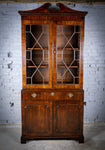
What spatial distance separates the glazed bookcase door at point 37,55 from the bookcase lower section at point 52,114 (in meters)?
0.18

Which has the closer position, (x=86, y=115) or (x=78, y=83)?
(x=78, y=83)

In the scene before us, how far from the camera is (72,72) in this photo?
8.08 ft

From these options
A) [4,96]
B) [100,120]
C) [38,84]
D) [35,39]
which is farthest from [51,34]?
[100,120]

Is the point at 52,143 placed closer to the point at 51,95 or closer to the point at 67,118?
the point at 67,118

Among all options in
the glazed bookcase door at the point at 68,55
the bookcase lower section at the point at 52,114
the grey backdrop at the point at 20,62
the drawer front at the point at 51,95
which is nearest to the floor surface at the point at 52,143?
the bookcase lower section at the point at 52,114

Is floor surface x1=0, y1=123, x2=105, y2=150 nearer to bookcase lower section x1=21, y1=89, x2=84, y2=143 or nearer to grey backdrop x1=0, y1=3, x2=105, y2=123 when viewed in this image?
bookcase lower section x1=21, y1=89, x2=84, y2=143

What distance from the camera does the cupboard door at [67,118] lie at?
2.44m

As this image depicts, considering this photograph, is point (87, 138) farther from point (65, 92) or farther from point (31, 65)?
point (31, 65)

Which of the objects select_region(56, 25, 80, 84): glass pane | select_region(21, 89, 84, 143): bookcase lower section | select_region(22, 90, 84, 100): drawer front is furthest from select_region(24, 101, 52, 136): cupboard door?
select_region(56, 25, 80, 84): glass pane

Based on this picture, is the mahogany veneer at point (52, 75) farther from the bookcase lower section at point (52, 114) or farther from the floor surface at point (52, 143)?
the floor surface at point (52, 143)

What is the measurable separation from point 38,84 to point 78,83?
62 centimetres

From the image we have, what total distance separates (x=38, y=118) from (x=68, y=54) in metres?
1.11

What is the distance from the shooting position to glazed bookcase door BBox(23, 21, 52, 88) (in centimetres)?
235

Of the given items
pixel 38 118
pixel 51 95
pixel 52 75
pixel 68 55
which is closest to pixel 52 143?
pixel 38 118
